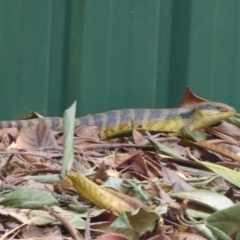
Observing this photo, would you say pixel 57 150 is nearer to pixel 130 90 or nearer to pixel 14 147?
pixel 14 147

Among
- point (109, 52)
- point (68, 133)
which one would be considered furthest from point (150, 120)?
point (68, 133)

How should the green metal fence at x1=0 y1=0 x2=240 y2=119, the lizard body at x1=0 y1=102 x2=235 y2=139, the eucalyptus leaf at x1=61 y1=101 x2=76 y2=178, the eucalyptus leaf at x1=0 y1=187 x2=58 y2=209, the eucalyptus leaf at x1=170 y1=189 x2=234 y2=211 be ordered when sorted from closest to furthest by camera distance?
1. the eucalyptus leaf at x1=0 y1=187 x2=58 y2=209
2. the eucalyptus leaf at x1=170 y1=189 x2=234 y2=211
3. the eucalyptus leaf at x1=61 y1=101 x2=76 y2=178
4. the lizard body at x1=0 y1=102 x2=235 y2=139
5. the green metal fence at x1=0 y1=0 x2=240 y2=119

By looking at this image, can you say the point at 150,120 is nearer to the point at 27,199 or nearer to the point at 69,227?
the point at 27,199

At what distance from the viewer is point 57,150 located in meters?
3.11

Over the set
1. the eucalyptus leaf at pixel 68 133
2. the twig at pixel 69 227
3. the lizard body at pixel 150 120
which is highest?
the eucalyptus leaf at pixel 68 133

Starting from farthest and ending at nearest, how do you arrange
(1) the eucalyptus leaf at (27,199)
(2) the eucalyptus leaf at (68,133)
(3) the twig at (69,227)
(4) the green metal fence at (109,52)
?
1. (4) the green metal fence at (109,52)
2. (2) the eucalyptus leaf at (68,133)
3. (1) the eucalyptus leaf at (27,199)
4. (3) the twig at (69,227)

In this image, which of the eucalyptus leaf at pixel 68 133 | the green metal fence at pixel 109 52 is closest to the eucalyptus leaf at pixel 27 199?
the eucalyptus leaf at pixel 68 133

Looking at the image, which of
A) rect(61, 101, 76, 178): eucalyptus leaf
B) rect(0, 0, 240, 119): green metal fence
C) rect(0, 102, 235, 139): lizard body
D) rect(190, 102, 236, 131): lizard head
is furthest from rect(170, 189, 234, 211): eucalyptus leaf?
rect(0, 0, 240, 119): green metal fence

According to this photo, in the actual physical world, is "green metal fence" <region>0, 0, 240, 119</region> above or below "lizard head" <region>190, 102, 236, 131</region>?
above

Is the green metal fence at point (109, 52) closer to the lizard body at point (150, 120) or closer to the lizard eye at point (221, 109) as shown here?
the lizard body at point (150, 120)

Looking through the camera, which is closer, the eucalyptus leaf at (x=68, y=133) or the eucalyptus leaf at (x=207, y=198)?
the eucalyptus leaf at (x=207, y=198)

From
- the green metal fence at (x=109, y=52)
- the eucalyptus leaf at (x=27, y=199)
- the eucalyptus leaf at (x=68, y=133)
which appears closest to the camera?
the eucalyptus leaf at (x=27, y=199)

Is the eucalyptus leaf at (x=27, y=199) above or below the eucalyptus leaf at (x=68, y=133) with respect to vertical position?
below

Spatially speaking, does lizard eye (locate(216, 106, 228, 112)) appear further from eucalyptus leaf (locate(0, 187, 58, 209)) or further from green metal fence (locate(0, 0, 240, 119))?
eucalyptus leaf (locate(0, 187, 58, 209))
